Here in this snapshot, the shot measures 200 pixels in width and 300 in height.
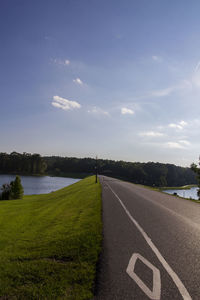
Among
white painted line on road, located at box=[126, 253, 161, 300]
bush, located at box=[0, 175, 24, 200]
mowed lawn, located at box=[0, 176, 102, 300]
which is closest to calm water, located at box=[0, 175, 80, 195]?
bush, located at box=[0, 175, 24, 200]

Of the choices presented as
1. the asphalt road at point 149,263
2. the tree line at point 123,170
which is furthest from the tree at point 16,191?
the tree line at point 123,170

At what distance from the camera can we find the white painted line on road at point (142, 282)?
3.30m

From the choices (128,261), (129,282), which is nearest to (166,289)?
(129,282)

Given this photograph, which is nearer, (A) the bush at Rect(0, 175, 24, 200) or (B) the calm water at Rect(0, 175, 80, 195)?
(A) the bush at Rect(0, 175, 24, 200)

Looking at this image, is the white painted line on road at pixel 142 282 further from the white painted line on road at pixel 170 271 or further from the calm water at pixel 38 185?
the calm water at pixel 38 185

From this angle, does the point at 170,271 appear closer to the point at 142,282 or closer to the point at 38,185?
the point at 142,282

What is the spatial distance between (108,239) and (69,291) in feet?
9.97

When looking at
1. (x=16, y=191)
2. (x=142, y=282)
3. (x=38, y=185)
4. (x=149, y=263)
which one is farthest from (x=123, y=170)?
(x=142, y=282)

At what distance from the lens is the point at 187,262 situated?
4.60 meters

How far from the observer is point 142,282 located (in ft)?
12.0

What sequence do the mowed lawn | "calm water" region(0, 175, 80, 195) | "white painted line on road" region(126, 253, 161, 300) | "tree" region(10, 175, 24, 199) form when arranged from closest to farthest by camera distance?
"white painted line on road" region(126, 253, 161, 300) → the mowed lawn → "tree" region(10, 175, 24, 199) → "calm water" region(0, 175, 80, 195)

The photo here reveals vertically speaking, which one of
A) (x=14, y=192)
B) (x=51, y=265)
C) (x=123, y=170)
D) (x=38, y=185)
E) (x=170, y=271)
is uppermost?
(x=170, y=271)

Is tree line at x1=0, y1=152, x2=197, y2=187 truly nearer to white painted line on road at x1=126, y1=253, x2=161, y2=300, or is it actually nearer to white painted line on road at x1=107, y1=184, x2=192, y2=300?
white painted line on road at x1=107, y1=184, x2=192, y2=300

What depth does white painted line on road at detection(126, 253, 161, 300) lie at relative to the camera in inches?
130
